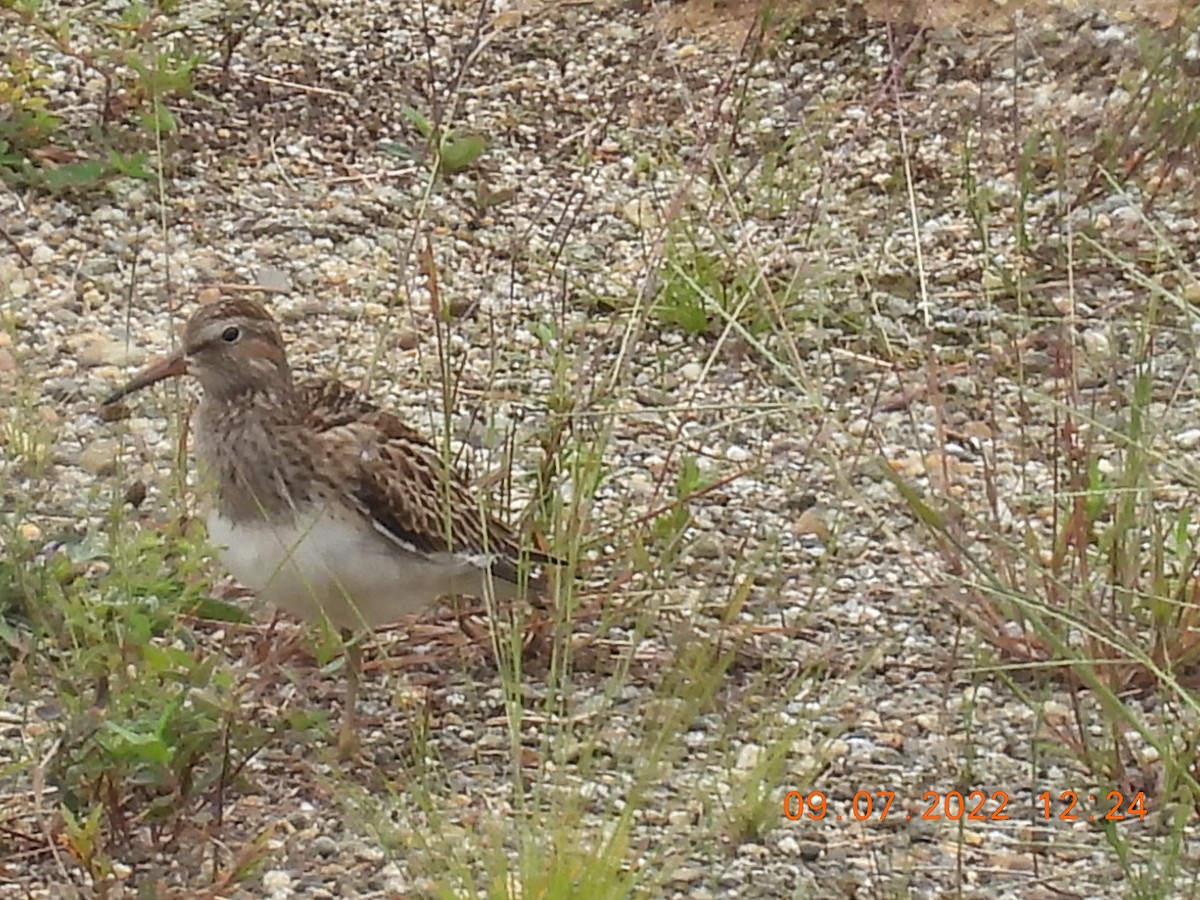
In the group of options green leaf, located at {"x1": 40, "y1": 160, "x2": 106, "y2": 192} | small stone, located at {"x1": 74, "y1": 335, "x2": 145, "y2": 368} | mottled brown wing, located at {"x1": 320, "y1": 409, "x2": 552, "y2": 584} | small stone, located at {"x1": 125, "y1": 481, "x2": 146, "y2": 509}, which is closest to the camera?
mottled brown wing, located at {"x1": 320, "y1": 409, "x2": 552, "y2": 584}

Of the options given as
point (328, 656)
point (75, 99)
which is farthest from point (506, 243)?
point (328, 656)

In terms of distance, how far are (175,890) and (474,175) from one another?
3.07 m

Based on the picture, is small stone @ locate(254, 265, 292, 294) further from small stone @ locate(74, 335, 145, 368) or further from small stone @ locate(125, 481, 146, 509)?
small stone @ locate(125, 481, 146, 509)

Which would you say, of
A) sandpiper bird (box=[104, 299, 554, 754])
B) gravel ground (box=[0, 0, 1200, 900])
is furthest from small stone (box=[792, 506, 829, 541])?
sandpiper bird (box=[104, 299, 554, 754])

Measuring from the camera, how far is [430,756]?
3.91 metres

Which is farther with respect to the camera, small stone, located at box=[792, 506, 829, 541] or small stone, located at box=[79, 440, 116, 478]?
small stone, located at box=[79, 440, 116, 478]

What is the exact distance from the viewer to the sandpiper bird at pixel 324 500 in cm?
396

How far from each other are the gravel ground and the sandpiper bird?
A: 0.17 metres

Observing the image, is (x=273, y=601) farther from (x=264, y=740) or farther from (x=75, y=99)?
(x=75, y=99)

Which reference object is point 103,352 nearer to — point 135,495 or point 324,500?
point 135,495

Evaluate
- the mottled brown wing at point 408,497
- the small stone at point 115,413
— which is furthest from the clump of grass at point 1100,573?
the small stone at point 115,413
